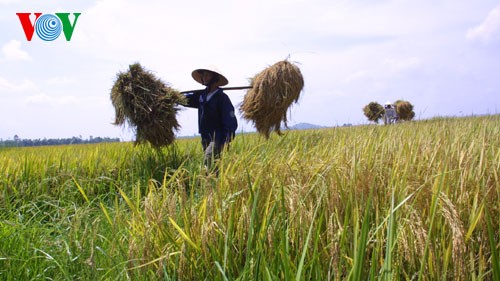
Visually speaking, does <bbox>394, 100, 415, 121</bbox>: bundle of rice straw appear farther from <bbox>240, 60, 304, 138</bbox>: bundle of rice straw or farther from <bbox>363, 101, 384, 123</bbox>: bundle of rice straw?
<bbox>240, 60, 304, 138</bbox>: bundle of rice straw

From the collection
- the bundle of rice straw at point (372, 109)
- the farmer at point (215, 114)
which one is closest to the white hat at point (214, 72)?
the farmer at point (215, 114)

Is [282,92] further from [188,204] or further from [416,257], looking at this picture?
[416,257]

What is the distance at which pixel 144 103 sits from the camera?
5.20 metres

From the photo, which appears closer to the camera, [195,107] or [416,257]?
[416,257]

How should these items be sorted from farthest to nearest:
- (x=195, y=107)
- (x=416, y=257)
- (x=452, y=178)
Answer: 1. (x=195, y=107)
2. (x=452, y=178)
3. (x=416, y=257)

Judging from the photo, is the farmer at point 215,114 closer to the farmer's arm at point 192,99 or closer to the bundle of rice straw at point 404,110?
the farmer's arm at point 192,99

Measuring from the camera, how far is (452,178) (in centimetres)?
199

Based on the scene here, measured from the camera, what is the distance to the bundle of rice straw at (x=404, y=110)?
874 inches

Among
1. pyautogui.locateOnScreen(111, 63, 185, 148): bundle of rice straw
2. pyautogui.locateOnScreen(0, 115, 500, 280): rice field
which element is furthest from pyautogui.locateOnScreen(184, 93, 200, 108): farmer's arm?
pyautogui.locateOnScreen(0, 115, 500, 280): rice field

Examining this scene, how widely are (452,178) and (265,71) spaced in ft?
14.1

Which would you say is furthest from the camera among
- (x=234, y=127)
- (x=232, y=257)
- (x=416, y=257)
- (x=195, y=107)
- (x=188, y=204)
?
(x=195, y=107)

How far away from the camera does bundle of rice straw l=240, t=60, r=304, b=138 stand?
584cm

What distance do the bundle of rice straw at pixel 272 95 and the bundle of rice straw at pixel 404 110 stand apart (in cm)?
1752

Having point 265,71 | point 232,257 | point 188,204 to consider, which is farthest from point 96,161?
point 232,257
